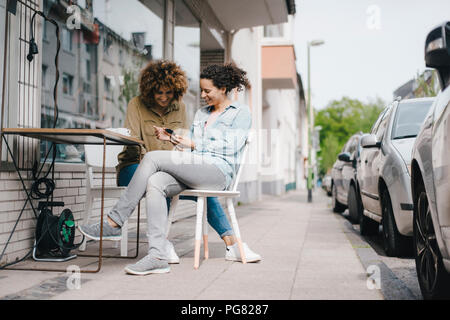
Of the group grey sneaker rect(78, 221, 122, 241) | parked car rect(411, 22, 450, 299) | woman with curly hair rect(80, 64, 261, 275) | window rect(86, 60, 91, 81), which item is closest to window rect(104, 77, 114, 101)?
window rect(86, 60, 91, 81)

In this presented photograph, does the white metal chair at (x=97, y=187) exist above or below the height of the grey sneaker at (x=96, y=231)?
above

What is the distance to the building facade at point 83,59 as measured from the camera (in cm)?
471

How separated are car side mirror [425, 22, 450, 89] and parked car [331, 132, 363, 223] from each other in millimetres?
5009

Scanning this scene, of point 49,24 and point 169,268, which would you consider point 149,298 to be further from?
point 49,24

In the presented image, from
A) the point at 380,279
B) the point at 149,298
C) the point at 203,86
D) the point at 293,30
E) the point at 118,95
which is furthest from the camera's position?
the point at 293,30

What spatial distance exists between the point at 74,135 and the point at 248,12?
908 cm

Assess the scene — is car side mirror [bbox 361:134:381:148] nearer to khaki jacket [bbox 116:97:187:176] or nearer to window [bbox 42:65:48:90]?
khaki jacket [bbox 116:97:187:176]

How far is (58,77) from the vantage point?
5719mm

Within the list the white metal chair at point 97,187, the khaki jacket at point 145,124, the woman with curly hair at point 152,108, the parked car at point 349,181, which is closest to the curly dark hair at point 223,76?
the woman with curly hair at point 152,108

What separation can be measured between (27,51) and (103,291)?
238 centimetres

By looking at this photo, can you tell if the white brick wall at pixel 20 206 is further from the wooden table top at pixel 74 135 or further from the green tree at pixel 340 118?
the green tree at pixel 340 118

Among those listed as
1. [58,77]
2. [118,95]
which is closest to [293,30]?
[118,95]

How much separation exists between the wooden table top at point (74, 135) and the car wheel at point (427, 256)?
221cm

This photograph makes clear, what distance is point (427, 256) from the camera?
11.2ft
